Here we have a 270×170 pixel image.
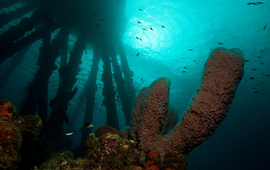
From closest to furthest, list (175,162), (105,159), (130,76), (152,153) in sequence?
(105,159) → (175,162) → (152,153) → (130,76)

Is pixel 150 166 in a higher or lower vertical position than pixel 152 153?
lower

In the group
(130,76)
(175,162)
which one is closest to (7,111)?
(175,162)

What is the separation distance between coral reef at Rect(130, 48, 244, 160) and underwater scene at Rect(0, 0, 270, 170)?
0.02 meters

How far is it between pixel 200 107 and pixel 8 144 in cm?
276

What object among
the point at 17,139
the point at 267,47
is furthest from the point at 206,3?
the point at 17,139

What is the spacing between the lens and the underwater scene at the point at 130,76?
1.95m

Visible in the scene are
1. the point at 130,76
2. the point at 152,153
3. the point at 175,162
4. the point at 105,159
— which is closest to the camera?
the point at 105,159

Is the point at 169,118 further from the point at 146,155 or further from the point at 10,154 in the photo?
the point at 10,154

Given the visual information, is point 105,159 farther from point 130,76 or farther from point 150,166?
point 130,76

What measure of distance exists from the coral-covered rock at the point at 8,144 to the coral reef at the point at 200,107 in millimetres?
1862

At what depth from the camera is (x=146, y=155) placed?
233cm

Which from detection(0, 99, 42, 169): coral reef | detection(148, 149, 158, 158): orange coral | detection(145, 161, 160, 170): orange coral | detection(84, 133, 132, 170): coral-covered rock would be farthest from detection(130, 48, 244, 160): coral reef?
detection(0, 99, 42, 169): coral reef

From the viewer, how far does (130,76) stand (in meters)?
10.5

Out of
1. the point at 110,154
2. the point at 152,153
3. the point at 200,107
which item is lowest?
the point at 152,153
